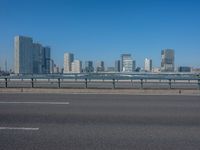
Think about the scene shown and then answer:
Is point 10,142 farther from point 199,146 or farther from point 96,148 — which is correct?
point 199,146

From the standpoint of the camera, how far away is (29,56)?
91.5 metres

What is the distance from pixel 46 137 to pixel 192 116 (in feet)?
18.0

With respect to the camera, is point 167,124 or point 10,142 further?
point 167,124

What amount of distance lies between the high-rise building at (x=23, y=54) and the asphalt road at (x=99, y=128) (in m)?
74.4

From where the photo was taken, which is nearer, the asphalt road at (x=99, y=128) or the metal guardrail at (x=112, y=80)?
the asphalt road at (x=99, y=128)

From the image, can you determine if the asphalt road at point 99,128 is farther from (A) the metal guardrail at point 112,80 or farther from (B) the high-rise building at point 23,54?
(B) the high-rise building at point 23,54

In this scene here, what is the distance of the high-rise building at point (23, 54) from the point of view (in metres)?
86.8

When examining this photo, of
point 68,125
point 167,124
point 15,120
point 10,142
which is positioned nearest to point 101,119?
point 68,125

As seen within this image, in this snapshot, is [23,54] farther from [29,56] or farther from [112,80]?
[112,80]

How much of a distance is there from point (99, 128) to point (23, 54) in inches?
3391

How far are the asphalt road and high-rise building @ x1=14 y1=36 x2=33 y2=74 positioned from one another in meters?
74.4

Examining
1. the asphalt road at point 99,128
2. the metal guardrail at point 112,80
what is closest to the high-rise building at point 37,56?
the metal guardrail at point 112,80

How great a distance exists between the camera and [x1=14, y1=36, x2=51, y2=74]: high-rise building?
86688 mm

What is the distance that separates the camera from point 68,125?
8.73m
